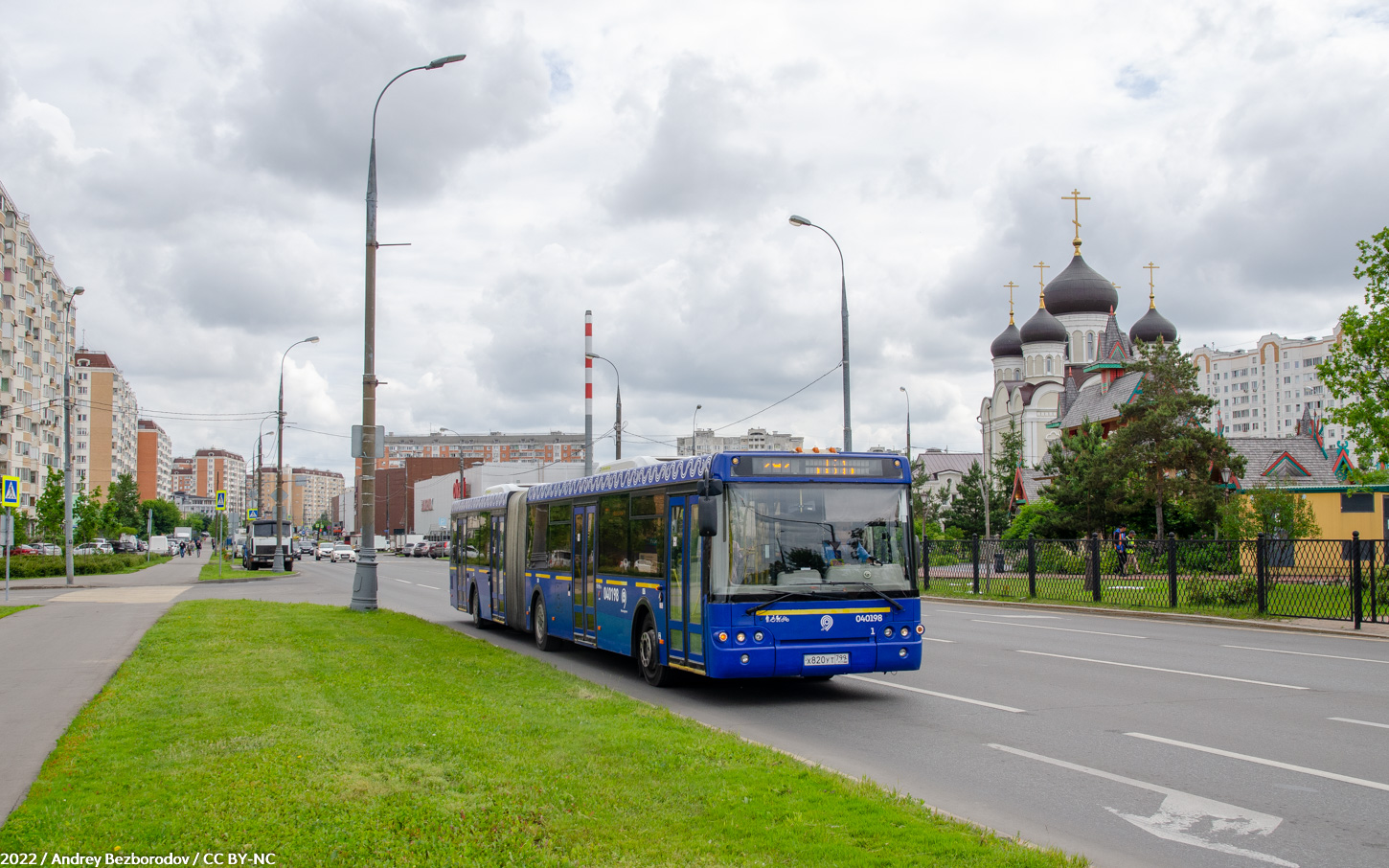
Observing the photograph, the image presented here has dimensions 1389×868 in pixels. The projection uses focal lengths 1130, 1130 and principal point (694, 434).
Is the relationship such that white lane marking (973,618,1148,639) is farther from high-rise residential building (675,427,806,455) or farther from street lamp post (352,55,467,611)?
high-rise residential building (675,427,806,455)

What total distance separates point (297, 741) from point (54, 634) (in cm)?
1179

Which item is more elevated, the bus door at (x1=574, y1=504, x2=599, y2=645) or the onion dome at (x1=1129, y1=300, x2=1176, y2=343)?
the onion dome at (x1=1129, y1=300, x2=1176, y2=343)

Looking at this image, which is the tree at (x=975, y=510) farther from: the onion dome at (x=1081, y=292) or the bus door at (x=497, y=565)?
the bus door at (x=497, y=565)

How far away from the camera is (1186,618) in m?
22.3

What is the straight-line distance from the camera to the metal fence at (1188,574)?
66.6 feet

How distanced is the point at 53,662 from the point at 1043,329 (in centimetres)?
8244

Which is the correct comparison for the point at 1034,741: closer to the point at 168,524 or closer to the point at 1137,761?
the point at 1137,761

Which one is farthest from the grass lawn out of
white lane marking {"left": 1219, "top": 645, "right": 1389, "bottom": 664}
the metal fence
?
the metal fence

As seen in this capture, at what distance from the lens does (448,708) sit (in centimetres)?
952

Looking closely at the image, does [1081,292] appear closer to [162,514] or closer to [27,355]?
[27,355]

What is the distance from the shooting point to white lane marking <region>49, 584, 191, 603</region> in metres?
26.7

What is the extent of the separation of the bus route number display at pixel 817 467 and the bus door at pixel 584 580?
3748 mm

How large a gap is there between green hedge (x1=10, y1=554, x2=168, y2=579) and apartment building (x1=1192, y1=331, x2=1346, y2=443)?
139 m

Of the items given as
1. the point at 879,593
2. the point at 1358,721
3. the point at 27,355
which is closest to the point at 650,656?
the point at 879,593
